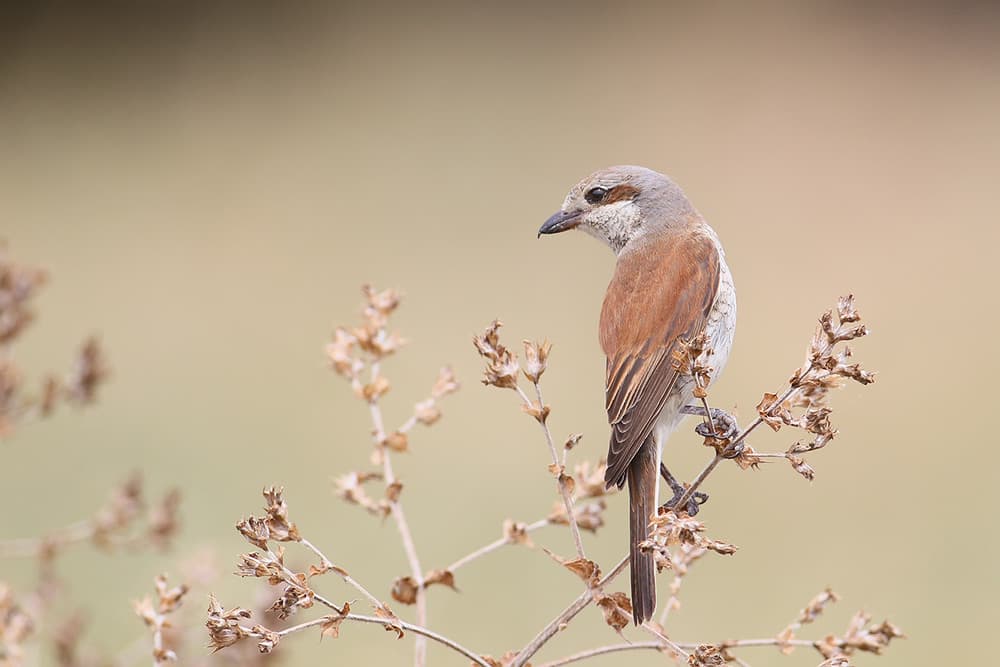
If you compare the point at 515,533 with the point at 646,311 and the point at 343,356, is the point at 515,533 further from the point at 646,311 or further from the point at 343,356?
the point at 646,311

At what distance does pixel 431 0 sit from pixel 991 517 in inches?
246

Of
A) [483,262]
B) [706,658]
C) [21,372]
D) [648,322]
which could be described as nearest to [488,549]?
[706,658]

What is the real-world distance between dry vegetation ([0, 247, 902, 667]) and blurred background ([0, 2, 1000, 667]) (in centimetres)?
95

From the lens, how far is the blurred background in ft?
12.5

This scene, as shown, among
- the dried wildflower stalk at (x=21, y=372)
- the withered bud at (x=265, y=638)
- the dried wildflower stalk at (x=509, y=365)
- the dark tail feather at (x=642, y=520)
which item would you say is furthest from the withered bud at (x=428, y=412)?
the dried wildflower stalk at (x=21, y=372)

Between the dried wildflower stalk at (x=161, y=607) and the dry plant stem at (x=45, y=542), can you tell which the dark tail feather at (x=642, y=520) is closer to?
the dried wildflower stalk at (x=161, y=607)

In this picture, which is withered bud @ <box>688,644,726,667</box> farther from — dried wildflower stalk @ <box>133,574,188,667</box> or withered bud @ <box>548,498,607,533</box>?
dried wildflower stalk @ <box>133,574,188,667</box>

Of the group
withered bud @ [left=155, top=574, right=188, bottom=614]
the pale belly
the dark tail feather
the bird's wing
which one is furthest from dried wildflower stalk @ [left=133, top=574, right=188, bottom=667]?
the pale belly

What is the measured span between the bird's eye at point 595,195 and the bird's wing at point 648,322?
15 cm

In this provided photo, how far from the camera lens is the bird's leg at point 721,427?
1168 millimetres

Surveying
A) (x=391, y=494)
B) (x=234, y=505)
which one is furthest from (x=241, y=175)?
(x=391, y=494)

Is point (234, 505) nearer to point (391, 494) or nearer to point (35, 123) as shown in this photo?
point (391, 494)

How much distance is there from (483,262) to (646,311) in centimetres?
456

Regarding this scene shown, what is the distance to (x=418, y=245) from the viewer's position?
257 inches
